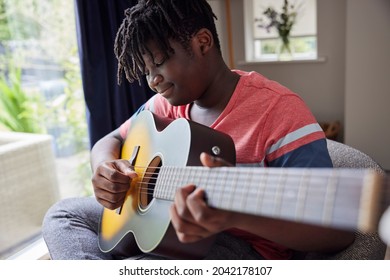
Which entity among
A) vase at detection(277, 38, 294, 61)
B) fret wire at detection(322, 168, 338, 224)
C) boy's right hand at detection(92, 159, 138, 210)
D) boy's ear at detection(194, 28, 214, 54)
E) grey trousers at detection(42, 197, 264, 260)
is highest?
boy's ear at detection(194, 28, 214, 54)

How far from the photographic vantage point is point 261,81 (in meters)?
0.81

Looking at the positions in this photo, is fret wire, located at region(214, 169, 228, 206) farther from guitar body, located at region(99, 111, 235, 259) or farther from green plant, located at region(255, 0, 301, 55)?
green plant, located at region(255, 0, 301, 55)

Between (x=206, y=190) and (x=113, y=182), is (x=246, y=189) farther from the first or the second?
(x=113, y=182)

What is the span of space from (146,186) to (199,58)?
30cm

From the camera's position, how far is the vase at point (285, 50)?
251 centimetres

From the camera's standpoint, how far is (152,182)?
0.78 metres

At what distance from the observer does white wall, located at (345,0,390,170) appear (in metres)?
2.08

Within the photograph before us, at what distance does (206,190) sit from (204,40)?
0.39m

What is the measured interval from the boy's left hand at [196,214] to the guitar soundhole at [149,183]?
0.20 meters

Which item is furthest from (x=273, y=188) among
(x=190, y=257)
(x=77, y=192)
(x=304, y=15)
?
(x=304, y=15)

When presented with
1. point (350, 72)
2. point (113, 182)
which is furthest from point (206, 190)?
point (350, 72)

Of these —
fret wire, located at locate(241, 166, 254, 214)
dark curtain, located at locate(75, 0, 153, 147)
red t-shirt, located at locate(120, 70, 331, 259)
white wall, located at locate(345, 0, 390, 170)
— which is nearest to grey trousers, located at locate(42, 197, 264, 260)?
red t-shirt, located at locate(120, 70, 331, 259)

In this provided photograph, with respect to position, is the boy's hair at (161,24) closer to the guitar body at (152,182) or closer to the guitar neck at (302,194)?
the guitar body at (152,182)

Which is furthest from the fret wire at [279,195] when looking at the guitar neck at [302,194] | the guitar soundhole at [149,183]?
the guitar soundhole at [149,183]
